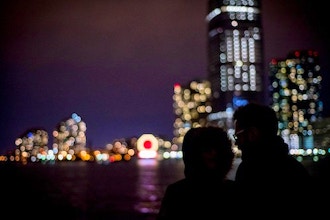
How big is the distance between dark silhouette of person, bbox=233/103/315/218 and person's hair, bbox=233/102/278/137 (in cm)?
2

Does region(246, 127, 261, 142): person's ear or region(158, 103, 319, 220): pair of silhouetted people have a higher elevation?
region(246, 127, 261, 142): person's ear

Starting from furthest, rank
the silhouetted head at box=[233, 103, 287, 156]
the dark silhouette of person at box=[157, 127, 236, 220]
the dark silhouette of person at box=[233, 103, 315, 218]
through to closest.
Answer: the silhouetted head at box=[233, 103, 287, 156] → the dark silhouette of person at box=[233, 103, 315, 218] → the dark silhouette of person at box=[157, 127, 236, 220]

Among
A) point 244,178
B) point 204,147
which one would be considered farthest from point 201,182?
point 244,178

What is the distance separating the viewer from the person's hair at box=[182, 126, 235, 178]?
107 inches

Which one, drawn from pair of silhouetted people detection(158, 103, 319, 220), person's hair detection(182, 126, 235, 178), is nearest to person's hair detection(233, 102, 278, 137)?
pair of silhouetted people detection(158, 103, 319, 220)

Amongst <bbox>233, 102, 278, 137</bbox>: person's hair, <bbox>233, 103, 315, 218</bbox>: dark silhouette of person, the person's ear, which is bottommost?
<bbox>233, 103, 315, 218</bbox>: dark silhouette of person

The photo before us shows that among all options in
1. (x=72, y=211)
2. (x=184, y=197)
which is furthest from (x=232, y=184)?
(x=72, y=211)

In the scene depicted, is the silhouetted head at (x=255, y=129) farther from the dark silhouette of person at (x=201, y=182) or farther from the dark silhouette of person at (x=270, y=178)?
the dark silhouette of person at (x=201, y=182)

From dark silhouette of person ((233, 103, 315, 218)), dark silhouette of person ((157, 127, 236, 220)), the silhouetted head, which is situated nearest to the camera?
dark silhouette of person ((157, 127, 236, 220))

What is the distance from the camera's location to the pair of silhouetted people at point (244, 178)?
272 centimetres

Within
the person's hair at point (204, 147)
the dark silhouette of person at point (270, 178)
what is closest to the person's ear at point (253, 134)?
the dark silhouette of person at point (270, 178)

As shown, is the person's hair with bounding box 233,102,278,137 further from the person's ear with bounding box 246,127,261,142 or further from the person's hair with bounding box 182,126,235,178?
the person's hair with bounding box 182,126,235,178

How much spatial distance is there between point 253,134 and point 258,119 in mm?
115

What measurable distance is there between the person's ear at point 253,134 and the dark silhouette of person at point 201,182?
1.80 ft
